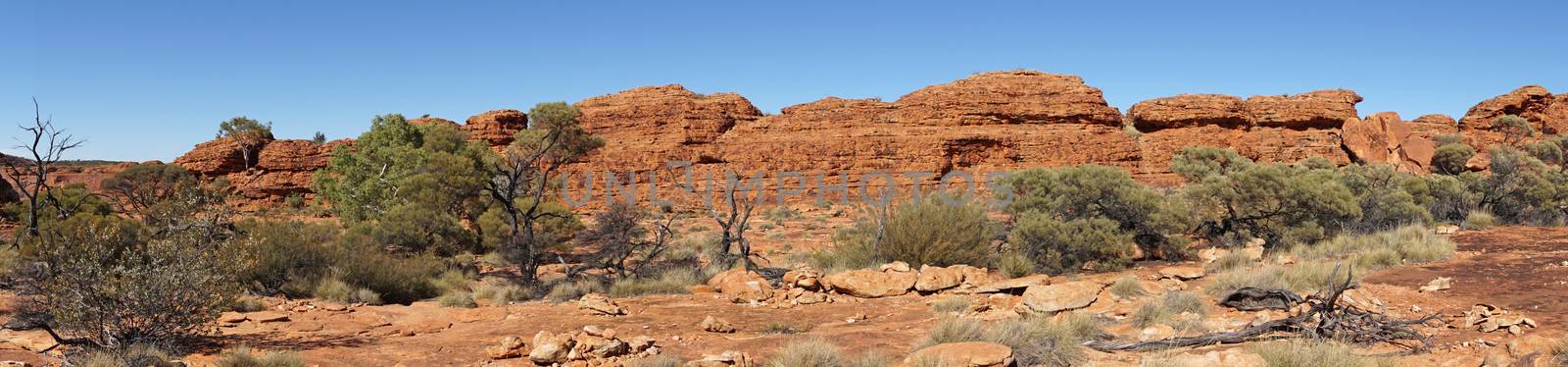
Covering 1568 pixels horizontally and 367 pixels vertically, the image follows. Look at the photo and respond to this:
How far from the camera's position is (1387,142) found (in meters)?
38.3

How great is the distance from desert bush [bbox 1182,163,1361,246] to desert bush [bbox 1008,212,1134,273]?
3.08 meters

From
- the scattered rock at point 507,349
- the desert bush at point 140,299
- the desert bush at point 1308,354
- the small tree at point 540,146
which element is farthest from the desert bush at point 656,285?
the desert bush at point 1308,354

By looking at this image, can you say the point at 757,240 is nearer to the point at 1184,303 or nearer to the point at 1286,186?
the point at 1286,186

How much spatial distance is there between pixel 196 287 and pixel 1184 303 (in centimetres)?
815

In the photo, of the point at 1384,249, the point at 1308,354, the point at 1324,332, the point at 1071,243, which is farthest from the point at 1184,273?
the point at 1308,354

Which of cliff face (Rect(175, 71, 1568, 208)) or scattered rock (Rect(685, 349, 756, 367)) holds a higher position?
cliff face (Rect(175, 71, 1568, 208))

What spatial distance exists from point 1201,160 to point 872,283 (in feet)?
110

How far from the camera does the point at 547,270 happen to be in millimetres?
14211

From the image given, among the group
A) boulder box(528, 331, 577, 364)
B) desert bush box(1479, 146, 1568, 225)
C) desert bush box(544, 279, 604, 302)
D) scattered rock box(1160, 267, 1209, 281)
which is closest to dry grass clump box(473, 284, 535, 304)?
desert bush box(544, 279, 604, 302)

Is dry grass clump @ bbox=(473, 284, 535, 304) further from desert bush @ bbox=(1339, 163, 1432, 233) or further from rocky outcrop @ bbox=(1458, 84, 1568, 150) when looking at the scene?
rocky outcrop @ bbox=(1458, 84, 1568, 150)

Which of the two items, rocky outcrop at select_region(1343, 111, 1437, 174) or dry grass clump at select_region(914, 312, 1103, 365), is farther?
rocky outcrop at select_region(1343, 111, 1437, 174)

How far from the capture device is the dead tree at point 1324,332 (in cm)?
549

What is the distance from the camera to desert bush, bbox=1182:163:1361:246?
13.8m

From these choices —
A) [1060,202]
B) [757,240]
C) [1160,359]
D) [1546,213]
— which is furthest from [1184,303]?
[1546,213]
